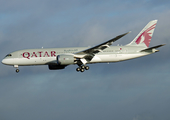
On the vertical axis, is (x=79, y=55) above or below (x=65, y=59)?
above

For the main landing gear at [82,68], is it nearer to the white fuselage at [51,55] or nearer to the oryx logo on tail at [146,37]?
the white fuselage at [51,55]

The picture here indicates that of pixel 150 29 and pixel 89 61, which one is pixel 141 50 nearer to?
pixel 150 29

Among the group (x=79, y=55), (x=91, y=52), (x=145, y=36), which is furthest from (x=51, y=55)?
(x=145, y=36)

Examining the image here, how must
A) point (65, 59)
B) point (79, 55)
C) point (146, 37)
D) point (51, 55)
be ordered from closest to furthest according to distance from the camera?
point (65, 59)
point (79, 55)
point (51, 55)
point (146, 37)

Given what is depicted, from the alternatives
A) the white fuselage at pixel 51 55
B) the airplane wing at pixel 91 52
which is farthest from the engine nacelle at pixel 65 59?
the white fuselage at pixel 51 55

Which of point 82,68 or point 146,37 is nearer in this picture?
point 82,68

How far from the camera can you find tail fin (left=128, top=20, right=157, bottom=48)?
49.7 meters

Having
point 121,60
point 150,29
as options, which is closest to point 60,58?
point 121,60

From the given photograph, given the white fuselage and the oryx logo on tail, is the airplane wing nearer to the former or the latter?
the white fuselage

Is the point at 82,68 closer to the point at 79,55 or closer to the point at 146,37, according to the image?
the point at 79,55

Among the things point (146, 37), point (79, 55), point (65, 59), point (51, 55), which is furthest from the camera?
point (146, 37)

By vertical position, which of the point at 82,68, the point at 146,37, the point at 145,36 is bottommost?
the point at 82,68

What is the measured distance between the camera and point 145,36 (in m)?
50.5

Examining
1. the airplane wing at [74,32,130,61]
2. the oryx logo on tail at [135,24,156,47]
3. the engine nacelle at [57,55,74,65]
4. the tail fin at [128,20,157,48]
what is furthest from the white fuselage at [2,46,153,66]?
the oryx logo on tail at [135,24,156,47]
